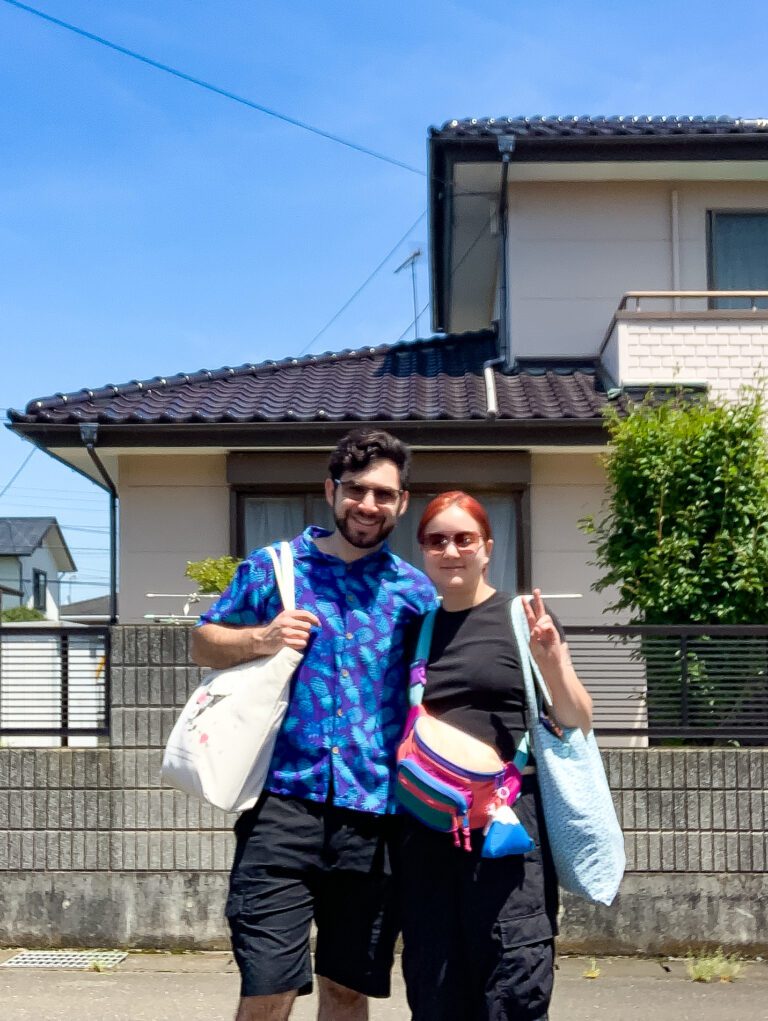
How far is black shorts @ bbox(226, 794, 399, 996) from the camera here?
9.54 feet

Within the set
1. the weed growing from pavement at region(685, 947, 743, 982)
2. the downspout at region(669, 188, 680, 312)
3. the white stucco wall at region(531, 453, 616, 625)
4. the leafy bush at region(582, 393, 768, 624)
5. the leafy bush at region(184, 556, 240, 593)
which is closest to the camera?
the weed growing from pavement at region(685, 947, 743, 982)

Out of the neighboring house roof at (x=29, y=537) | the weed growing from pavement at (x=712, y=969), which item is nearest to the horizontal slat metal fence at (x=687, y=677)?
the weed growing from pavement at (x=712, y=969)

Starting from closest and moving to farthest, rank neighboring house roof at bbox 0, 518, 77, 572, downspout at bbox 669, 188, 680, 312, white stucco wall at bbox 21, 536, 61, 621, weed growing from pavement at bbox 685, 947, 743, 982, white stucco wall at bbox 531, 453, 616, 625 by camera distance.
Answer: weed growing from pavement at bbox 685, 947, 743, 982
white stucco wall at bbox 531, 453, 616, 625
downspout at bbox 669, 188, 680, 312
neighboring house roof at bbox 0, 518, 77, 572
white stucco wall at bbox 21, 536, 61, 621

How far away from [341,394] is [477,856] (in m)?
6.66

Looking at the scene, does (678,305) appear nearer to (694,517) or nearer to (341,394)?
(341,394)

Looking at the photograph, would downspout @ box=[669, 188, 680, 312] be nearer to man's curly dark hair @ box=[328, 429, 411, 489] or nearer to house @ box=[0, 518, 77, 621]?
man's curly dark hair @ box=[328, 429, 411, 489]

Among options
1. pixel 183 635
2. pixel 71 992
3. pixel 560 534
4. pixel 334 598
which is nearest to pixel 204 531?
pixel 560 534

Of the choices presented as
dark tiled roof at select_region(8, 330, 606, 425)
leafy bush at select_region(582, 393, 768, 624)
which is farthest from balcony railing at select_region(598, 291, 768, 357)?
leafy bush at select_region(582, 393, 768, 624)

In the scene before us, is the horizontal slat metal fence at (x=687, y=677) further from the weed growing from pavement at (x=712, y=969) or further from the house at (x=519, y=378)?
the house at (x=519, y=378)

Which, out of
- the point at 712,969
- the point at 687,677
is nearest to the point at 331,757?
the point at 712,969

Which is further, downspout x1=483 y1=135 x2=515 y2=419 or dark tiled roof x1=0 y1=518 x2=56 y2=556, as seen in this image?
dark tiled roof x1=0 y1=518 x2=56 y2=556

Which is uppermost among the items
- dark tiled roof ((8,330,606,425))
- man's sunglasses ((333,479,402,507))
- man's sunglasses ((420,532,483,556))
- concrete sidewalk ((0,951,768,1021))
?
dark tiled roof ((8,330,606,425))

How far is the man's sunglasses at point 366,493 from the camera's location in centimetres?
304

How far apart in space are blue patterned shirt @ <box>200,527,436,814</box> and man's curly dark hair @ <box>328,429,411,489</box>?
0.24 metres
